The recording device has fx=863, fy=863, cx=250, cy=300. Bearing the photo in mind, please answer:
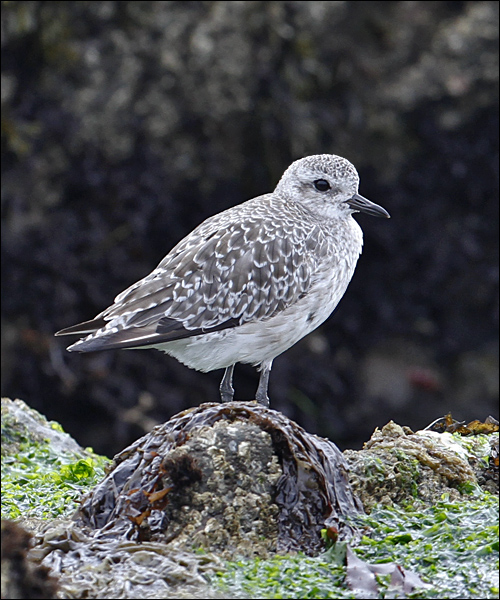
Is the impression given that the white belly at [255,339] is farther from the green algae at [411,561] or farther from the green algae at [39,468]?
the green algae at [411,561]

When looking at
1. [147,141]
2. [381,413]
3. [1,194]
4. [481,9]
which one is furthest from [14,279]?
[481,9]

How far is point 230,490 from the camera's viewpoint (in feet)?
11.2

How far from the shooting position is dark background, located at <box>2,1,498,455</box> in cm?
770

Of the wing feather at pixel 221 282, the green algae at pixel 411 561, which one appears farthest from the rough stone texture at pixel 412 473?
the wing feather at pixel 221 282

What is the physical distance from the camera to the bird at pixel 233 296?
5.06 m

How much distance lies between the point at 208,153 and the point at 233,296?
3175mm

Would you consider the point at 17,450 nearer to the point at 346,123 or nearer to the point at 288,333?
the point at 288,333

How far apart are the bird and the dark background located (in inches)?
103

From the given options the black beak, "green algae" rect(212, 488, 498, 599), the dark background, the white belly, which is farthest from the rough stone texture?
the dark background

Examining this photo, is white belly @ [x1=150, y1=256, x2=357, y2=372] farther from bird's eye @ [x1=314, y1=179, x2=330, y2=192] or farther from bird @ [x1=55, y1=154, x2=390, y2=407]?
bird's eye @ [x1=314, y1=179, x2=330, y2=192]

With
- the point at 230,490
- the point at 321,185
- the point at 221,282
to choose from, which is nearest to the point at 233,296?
the point at 221,282

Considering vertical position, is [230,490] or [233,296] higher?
[233,296]

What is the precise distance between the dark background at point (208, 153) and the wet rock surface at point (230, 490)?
13.6ft

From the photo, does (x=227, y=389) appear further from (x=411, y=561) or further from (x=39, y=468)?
(x=411, y=561)
